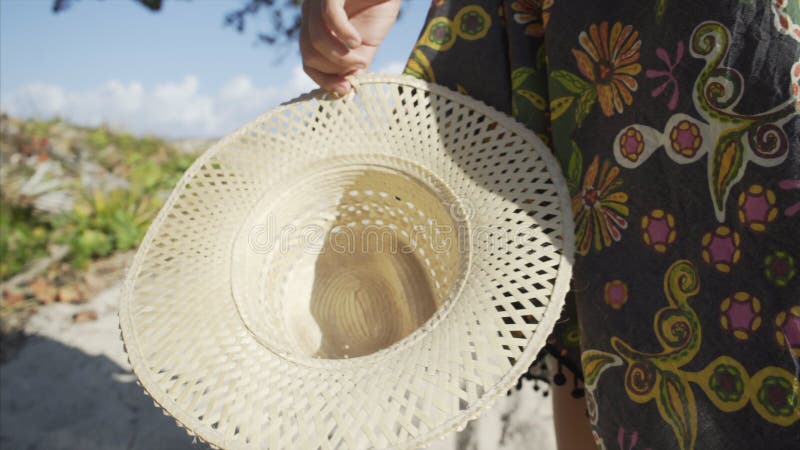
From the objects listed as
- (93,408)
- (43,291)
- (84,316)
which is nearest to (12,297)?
(43,291)

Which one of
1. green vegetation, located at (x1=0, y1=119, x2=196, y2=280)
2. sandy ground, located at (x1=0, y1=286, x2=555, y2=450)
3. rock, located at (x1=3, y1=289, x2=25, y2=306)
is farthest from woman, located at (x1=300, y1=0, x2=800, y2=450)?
green vegetation, located at (x1=0, y1=119, x2=196, y2=280)

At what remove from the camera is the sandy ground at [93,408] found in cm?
122

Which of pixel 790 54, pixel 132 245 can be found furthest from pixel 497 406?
pixel 132 245

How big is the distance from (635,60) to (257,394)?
540 mm

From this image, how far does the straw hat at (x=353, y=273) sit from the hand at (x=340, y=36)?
37mm

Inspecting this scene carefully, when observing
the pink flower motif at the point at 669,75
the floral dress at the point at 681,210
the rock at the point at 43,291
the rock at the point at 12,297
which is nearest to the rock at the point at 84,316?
the rock at the point at 43,291

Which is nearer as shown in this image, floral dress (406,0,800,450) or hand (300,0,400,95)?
floral dress (406,0,800,450)

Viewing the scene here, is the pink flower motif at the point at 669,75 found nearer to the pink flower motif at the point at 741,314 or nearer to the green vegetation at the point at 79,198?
the pink flower motif at the point at 741,314

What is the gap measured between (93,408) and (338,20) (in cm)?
132

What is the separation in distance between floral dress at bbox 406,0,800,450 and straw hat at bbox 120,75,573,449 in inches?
2.6

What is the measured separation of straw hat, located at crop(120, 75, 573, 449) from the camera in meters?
0.52

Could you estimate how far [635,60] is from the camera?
54 centimetres

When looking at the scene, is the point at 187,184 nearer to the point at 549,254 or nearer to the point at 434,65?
the point at 434,65

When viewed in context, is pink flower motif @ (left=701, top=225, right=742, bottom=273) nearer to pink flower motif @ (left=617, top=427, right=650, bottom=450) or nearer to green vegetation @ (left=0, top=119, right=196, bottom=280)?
pink flower motif @ (left=617, top=427, right=650, bottom=450)
